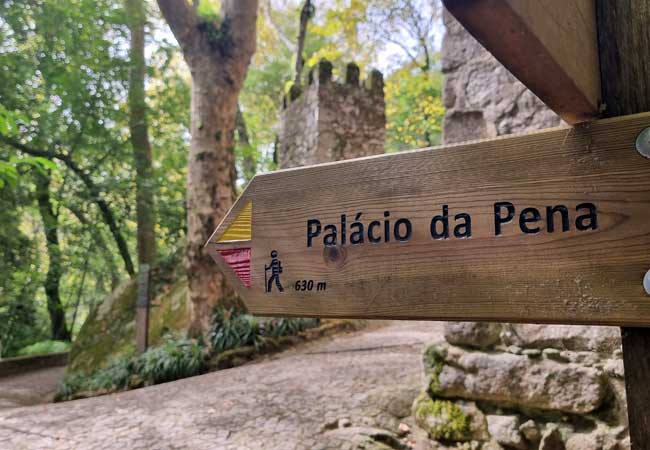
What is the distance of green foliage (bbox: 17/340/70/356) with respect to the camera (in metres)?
9.28

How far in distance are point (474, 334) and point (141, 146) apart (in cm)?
851

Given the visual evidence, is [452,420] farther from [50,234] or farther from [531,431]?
[50,234]

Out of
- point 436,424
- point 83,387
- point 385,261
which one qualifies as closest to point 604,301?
point 385,261

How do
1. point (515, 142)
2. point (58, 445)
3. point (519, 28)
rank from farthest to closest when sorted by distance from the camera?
point (58, 445) < point (515, 142) < point (519, 28)

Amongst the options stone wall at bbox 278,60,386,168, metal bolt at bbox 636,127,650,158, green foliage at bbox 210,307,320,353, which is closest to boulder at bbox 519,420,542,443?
metal bolt at bbox 636,127,650,158

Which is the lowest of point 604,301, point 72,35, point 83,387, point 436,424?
point 83,387

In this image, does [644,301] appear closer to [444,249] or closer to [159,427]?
[444,249]

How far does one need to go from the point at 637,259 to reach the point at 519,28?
17.5 inches

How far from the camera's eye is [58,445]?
2727mm

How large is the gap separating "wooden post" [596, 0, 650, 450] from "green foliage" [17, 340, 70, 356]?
34.2 ft

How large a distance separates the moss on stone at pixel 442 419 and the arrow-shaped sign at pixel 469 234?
1.62m

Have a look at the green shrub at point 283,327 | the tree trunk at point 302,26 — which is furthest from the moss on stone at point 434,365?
the tree trunk at point 302,26

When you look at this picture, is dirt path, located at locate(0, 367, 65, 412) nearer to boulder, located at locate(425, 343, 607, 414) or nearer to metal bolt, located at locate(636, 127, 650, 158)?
boulder, located at locate(425, 343, 607, 414)

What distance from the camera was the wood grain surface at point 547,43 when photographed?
64 centimetres
